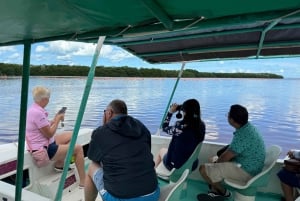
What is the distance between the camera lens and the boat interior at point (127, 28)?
1.07 meters

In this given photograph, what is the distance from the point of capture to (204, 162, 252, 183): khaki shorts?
240 centimetres

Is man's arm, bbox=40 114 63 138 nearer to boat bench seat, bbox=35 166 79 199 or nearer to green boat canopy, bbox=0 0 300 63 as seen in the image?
boat bench seat, bbox=35 166 79 199

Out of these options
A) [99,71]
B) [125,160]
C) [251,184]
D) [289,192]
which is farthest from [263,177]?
[99,71]

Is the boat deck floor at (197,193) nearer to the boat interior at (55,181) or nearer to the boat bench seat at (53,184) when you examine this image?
the boat interior at (55,181)

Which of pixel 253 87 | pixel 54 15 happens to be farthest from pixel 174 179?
pixel 253 87

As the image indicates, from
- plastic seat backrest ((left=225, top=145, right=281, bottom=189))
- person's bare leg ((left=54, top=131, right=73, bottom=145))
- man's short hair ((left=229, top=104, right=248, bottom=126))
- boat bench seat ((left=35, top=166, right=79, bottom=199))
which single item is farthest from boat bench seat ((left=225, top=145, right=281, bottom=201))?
person's bare leg ((left=54, top=131, right=73, bottom=145))

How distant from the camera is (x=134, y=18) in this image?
1.25 m

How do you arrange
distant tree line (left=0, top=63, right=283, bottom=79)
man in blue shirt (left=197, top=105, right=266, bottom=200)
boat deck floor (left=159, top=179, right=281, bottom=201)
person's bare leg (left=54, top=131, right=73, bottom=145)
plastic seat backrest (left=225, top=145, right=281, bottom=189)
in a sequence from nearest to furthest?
plastic seat backrest (left=225, top=145, right=281, bottom=189), man in blue shirt (left=197, top=105, right=266, bottom=200), boat deck floor (left=159, top=179, right=281, bottom=201), person's bare leg (left=54, top=131, right=73, bottom=145), distant tree line (left=0, top=63, right=283, bottom=79)

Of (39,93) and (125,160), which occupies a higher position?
(39,93)

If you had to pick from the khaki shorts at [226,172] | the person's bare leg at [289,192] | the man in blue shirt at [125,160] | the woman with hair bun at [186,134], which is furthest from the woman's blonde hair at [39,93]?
the person's bare leg at [289,192]

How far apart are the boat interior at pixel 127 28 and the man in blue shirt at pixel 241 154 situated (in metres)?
0.13

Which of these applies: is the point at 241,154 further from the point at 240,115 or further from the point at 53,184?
the point at 53,184

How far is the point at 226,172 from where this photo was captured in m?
2.44

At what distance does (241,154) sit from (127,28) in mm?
1490
